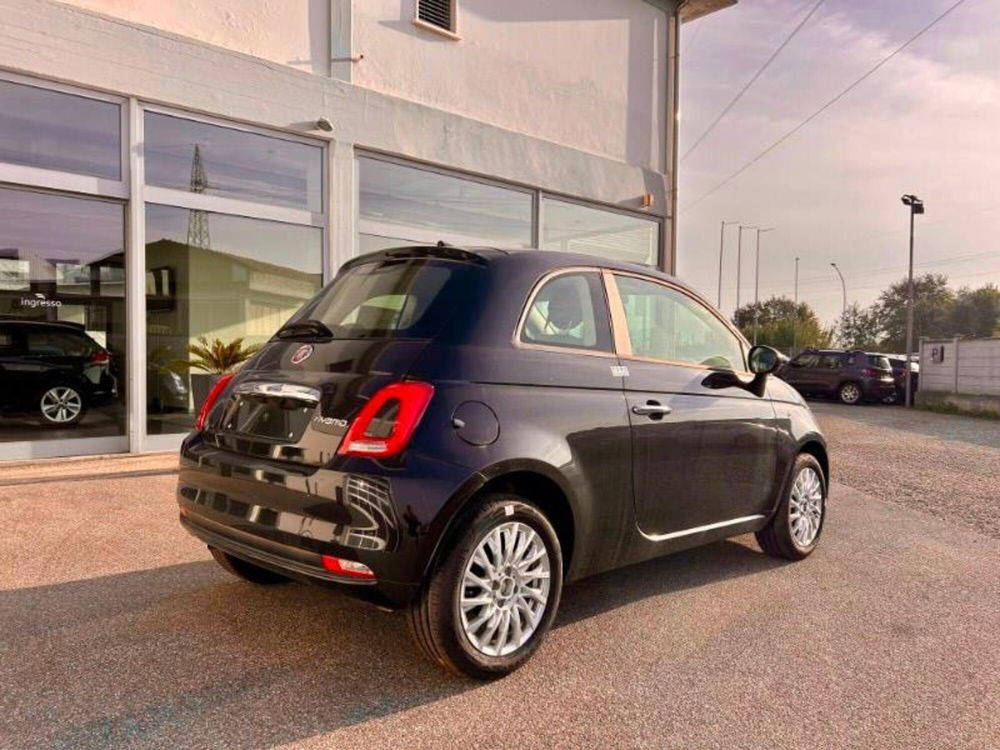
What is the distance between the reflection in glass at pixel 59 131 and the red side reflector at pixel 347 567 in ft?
19.4

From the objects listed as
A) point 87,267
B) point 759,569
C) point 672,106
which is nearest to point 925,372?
point 672,106

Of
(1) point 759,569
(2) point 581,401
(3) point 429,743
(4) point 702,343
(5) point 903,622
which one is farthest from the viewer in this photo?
(1) point 759,569

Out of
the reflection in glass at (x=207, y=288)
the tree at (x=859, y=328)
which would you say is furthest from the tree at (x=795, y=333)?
the reflection in glass at (x=207, y=288)

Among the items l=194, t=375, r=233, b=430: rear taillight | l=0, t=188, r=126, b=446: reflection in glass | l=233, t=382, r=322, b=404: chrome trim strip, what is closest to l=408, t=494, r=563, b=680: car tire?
l=233, t=382, r=322, b=404: chrome trim strip

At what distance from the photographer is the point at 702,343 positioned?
13.8 ft

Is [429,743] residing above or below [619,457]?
below

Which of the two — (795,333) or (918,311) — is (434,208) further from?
(918,311)

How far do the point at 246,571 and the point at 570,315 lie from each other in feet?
6.60

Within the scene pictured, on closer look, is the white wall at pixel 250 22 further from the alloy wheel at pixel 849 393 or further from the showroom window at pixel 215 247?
the alloy wheel at pixel 849 393

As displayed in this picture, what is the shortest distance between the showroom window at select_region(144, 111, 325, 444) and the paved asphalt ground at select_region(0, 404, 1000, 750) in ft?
9.81

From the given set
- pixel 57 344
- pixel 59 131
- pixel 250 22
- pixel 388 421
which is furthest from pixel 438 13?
pixel 388 421

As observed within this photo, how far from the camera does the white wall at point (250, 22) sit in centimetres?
714

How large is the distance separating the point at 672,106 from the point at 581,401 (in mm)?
10283

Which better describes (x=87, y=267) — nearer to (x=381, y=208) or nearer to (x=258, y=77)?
(x=258, y=77)
